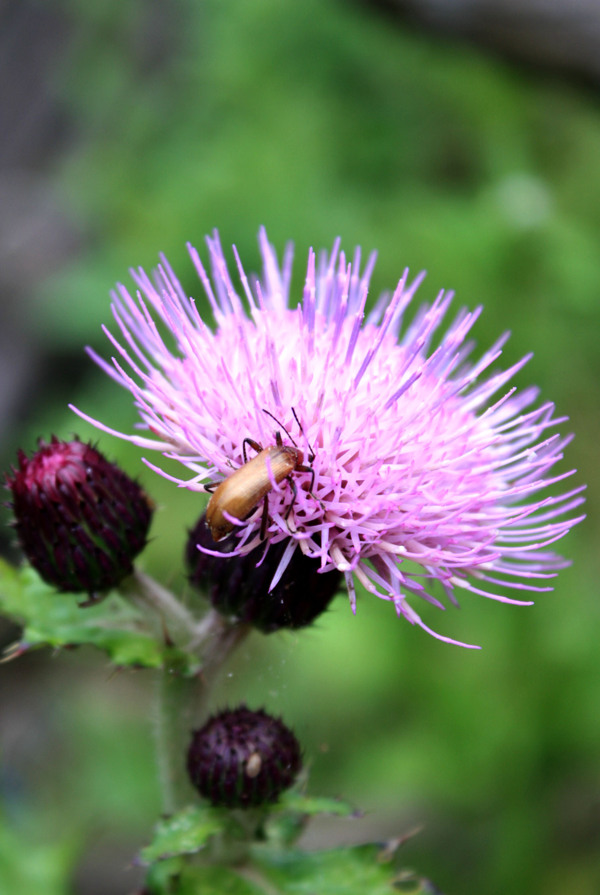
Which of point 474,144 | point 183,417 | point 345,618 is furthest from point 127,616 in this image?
point 474,144

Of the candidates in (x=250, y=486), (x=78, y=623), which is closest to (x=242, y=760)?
(x=78, y=623)

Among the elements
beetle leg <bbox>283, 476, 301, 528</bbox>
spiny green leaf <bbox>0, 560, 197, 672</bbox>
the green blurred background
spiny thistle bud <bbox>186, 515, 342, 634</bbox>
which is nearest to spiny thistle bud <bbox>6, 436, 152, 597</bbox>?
spiny green leaf <bbox>0, 560, 197, 672</bbox>

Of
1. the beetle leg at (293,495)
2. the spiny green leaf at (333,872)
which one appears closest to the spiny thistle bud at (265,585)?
the beetle leg at (293,495)

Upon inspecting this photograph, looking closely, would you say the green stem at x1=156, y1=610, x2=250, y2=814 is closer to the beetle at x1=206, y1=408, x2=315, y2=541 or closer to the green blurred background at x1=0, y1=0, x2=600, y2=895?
the green blurred background at x1=0, y1=0, x2=600, y2=895

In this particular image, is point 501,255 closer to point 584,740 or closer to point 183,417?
point 584,740

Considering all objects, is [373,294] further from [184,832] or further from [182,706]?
[184,832]

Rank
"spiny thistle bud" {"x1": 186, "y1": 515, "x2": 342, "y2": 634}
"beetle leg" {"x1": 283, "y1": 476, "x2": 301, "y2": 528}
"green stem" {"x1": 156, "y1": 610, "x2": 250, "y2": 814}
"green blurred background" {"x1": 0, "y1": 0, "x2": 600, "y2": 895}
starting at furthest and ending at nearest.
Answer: "green blurred background" {"x1": 0, "y1": 0, "x2": 600, "y2": 895} < "green stem" {"x1": 156, "y1": 610, "x2": 250, "y2": 814} < "spiny thistle bud" {"x1": 186, "y1": 515, "x2": 342, "y2": 634} < "beetle leg" {"x1": 283, "y1": 476, "x2": 301, "y2": 528}
